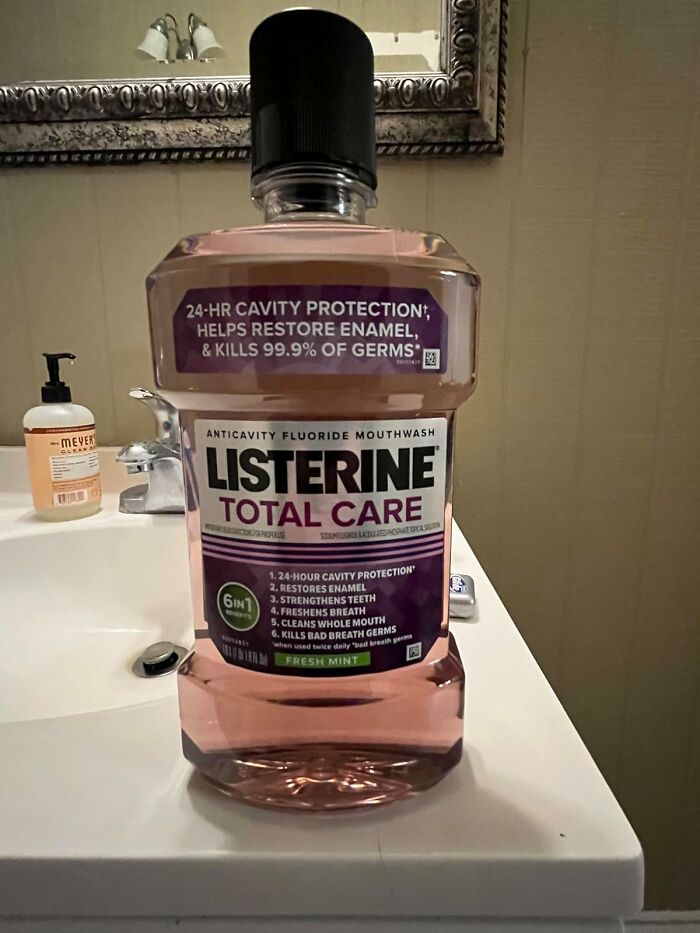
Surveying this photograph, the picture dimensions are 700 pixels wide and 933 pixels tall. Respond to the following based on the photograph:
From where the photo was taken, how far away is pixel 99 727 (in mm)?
264

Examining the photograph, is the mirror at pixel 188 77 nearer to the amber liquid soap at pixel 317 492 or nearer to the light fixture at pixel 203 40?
the light fixture at pixel 203 40

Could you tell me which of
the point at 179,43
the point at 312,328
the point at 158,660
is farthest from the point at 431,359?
the point at 179,43

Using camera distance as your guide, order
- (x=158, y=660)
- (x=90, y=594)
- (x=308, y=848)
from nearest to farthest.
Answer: (x=308, y=848), (x=158, y=660), (x=90, y=594)

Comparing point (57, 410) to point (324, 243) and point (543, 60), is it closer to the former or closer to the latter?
point (324, 243)

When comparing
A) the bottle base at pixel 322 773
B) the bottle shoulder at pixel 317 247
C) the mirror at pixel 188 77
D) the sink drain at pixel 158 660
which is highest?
the mirror at pixel 188 77

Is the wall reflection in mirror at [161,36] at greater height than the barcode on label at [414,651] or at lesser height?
greater

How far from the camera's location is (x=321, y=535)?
9.0 inches

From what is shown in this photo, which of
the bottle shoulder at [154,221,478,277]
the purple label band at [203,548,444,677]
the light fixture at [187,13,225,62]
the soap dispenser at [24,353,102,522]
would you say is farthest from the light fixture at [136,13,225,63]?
the purple label band at [203,548,444,677]

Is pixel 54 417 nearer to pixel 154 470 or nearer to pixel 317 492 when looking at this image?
pixel 154 470

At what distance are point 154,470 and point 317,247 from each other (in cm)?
37

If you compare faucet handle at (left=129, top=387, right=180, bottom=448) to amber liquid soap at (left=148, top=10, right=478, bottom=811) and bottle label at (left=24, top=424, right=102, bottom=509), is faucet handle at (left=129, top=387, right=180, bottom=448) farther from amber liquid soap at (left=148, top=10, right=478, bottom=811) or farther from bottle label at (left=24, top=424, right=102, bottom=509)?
amber liquid soap at (left=148, top=10, right=478, bottom=811)

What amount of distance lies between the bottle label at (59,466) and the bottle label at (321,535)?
1.23 feet

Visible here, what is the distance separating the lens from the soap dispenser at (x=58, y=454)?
55cm

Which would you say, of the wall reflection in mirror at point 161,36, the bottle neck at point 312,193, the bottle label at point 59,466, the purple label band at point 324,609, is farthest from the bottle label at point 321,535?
the wall reflection in mirror at point 161,36
